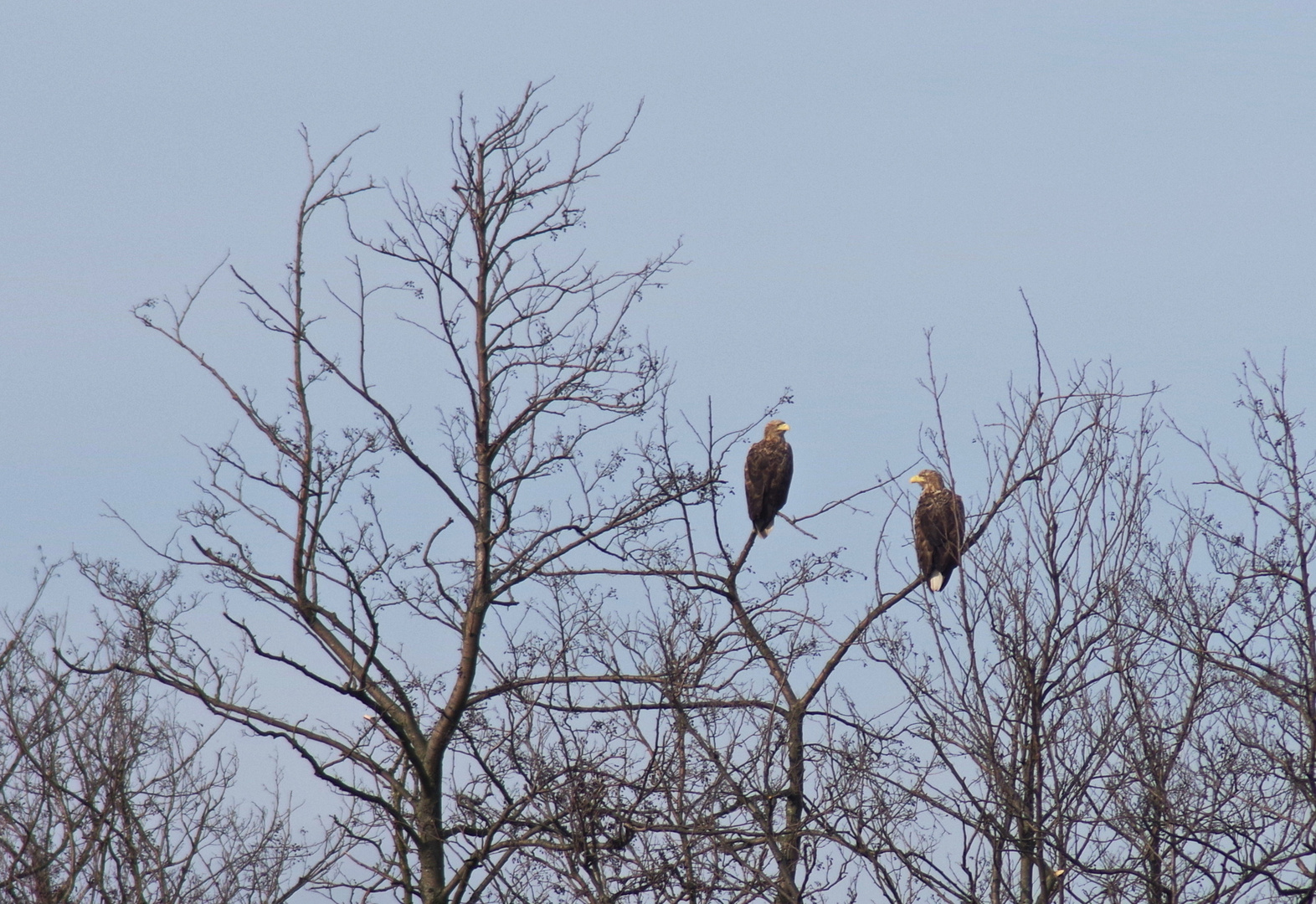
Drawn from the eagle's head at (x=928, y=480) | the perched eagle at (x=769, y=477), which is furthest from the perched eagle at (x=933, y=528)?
the perched eagle at (x=769, y=477)

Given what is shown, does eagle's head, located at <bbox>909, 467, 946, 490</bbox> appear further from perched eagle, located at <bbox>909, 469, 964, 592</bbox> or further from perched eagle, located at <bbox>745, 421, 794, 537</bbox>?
perched eagle, located at <bbox>745, 421, 794, 537</bbox>

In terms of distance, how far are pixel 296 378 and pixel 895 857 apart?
3.59 meters

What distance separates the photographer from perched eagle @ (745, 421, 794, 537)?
442 inches

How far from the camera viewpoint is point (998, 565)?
623cm

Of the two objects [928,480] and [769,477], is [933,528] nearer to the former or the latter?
[928,480]

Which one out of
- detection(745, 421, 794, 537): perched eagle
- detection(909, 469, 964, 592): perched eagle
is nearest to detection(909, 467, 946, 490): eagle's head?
detection(909, 469, 964, 592): perched eagle

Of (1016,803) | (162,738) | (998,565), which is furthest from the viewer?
(162,738)

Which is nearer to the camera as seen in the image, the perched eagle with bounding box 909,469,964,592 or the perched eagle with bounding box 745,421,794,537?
the perched eagle with bounding box 909,469,964,592

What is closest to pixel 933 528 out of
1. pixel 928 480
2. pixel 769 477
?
pixel 928 480

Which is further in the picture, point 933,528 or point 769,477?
point 769,477

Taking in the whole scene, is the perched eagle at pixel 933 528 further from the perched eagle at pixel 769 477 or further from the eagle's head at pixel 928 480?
the perched eagle at pixel 769 477

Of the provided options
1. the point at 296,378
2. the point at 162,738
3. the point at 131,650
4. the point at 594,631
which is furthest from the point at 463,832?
the point at 162,738

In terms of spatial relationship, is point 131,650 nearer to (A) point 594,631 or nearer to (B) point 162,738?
(A) point 594,631

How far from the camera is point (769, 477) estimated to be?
37.0ft
